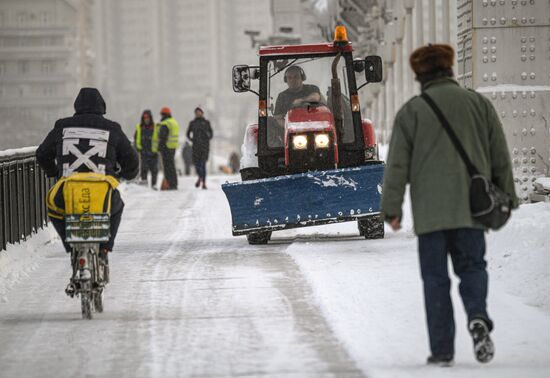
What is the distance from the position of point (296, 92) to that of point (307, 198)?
134 cm

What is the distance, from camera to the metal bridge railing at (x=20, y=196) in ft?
45.0

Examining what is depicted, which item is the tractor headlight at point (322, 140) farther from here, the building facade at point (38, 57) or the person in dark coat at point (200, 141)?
the building facade at point (38, 57)

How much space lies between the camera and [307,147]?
15.0 metres

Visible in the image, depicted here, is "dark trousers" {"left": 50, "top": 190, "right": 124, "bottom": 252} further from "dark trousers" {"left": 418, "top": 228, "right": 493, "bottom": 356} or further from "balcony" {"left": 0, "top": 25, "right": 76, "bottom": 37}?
"balcony" {"left": 0, "top": 25, "right": 76, "bottom": 37}

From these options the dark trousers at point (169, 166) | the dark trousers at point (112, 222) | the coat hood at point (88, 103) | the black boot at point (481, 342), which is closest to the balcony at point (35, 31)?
the dark trousers at point (169, 166)

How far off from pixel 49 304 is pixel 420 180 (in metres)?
4.15

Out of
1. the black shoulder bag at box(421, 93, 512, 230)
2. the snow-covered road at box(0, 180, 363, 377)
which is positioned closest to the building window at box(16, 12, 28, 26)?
the snow-covered road at box(0, 180, 363, 377)

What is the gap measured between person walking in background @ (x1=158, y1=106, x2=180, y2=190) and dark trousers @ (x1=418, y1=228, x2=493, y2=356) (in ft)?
72.2

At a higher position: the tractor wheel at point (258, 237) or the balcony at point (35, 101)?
the tractor wheel at point (258, 237)

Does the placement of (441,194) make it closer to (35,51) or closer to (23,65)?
(35,51)

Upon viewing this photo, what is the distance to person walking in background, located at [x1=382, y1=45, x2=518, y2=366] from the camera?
7.26 metres

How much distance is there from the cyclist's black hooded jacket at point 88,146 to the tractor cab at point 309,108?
508 centimetres

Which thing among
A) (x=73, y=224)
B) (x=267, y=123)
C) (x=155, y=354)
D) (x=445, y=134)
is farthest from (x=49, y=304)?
(x=267, y=123)

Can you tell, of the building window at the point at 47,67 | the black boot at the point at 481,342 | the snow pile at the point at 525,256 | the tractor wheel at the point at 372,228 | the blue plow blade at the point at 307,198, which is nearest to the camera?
the black boot at the point at 481,342
